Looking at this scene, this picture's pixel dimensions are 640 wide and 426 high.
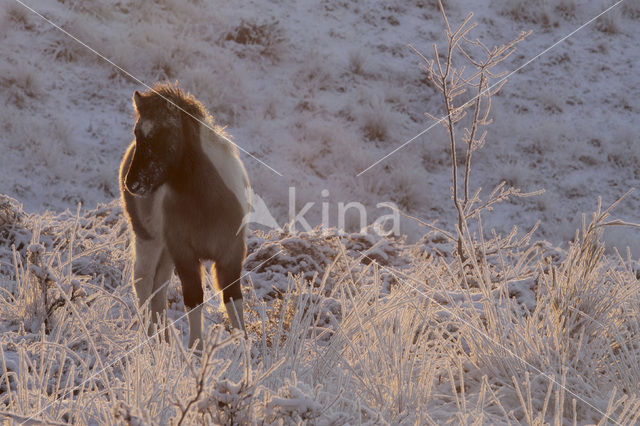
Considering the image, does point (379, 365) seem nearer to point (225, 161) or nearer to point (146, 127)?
point (225, 161)

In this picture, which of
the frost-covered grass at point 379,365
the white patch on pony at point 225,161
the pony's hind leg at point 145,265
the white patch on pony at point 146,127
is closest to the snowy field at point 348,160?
the frost-covered grass at point 379,365

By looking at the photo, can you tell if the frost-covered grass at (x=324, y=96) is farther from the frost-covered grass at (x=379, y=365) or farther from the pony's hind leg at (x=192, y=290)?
the frost-covered grass at (x=379, y=365)

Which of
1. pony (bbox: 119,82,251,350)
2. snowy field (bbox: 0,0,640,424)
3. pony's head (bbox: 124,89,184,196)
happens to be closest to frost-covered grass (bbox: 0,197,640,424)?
snowy field (bbox: 0,0,640,424)

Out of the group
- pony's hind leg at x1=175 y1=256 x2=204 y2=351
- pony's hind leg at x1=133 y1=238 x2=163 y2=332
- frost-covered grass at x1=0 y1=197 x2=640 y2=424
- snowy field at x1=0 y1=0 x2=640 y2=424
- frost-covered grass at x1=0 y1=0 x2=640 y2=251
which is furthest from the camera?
frost-covered grass at x1=0 y1=0 x2=640 y2=251

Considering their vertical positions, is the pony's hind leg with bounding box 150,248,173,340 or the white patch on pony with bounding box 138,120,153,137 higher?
the white patch on pony with bounding box 138,120,153,137

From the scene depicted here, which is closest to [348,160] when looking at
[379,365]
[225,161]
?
[225,161]

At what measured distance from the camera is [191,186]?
3777 millimetres

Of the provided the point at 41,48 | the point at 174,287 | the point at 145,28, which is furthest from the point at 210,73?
the point at 174,287

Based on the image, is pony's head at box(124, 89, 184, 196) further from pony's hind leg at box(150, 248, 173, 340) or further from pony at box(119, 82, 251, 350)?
pony's hind leg at box(150, 248, 173, 340)

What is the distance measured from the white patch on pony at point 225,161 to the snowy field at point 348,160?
2.59 feet

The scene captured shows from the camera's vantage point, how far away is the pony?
12.0 feet

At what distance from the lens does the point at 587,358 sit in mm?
2736

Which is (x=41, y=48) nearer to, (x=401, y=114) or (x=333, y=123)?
(x=333, y=123)

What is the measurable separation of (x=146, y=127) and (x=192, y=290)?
1.00 m
